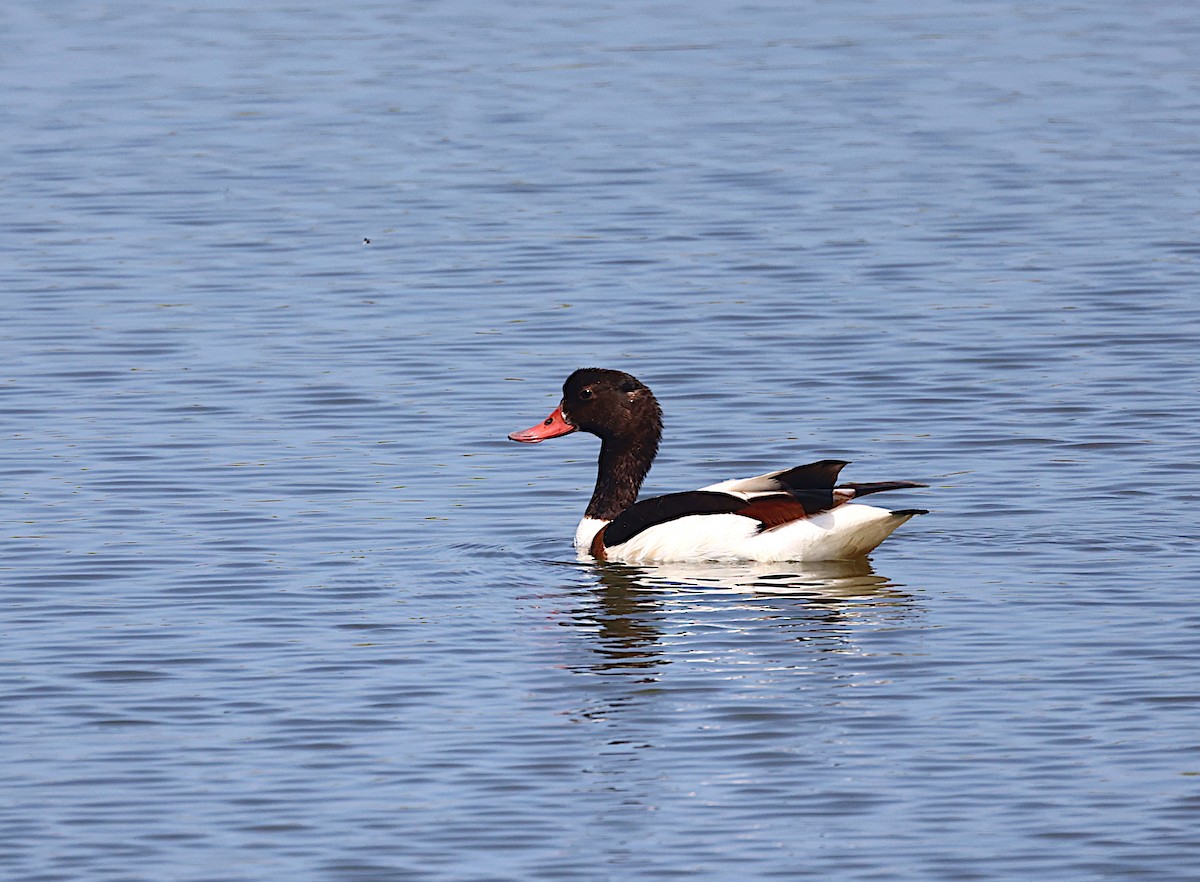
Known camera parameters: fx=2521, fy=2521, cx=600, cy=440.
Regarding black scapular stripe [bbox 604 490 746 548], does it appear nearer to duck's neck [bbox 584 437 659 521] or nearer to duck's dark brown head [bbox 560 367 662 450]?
duck's neck [bbox 584 437 659 521]

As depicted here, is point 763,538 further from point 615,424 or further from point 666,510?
point 615,424

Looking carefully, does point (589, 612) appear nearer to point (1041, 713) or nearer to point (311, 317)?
point (1041, 713)

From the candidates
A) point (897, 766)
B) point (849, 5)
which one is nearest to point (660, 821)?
point (897, 766)

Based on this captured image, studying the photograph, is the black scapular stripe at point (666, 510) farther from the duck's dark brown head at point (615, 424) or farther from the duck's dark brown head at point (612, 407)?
the duck's dark brown head at point (612, 407)

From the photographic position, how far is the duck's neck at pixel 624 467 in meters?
15.9

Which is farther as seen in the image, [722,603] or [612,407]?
[612,407]

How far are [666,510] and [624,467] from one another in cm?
115

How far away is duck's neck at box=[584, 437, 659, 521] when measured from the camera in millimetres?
15922

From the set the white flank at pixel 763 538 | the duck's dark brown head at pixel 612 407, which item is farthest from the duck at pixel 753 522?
the duck's dark brown head at pixel 612 407

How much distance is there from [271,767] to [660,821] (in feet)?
5.85

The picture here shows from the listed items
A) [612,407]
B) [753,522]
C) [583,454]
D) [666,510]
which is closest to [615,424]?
[612,407]

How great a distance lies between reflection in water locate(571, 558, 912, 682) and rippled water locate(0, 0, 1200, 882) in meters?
0.04

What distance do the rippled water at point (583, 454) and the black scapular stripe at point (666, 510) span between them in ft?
0.77

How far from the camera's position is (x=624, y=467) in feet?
52.6
